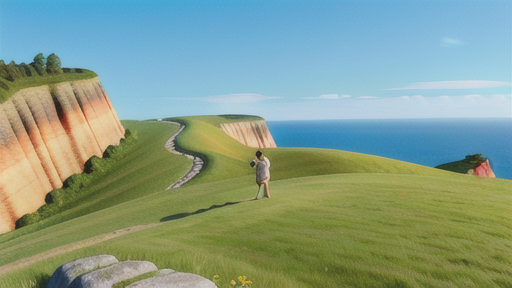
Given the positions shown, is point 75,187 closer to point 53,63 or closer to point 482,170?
point 53,63

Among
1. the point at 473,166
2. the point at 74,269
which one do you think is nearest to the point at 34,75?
the point at 74,269

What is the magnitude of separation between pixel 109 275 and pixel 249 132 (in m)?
131

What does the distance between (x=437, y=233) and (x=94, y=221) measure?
73.5 ft

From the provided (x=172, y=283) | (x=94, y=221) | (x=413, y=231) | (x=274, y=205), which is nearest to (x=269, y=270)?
(x=172, y=283)

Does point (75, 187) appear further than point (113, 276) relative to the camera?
Yes

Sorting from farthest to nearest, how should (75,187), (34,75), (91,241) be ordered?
(34,75) → (75,187) → (91,241)

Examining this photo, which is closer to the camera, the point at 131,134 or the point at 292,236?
the point at 292,236

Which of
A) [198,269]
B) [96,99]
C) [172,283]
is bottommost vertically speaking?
[198,269]

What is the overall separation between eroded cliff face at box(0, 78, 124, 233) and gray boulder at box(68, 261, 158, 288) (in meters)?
37.4

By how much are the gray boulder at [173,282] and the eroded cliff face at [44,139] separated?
38653 millimetres

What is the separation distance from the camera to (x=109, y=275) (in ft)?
23.3

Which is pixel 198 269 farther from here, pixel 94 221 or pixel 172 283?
pixel 94 221

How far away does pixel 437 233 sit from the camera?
36.7 feet

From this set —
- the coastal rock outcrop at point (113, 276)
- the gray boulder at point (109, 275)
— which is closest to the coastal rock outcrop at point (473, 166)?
the coastal rock outcrop at point (113, 276)
